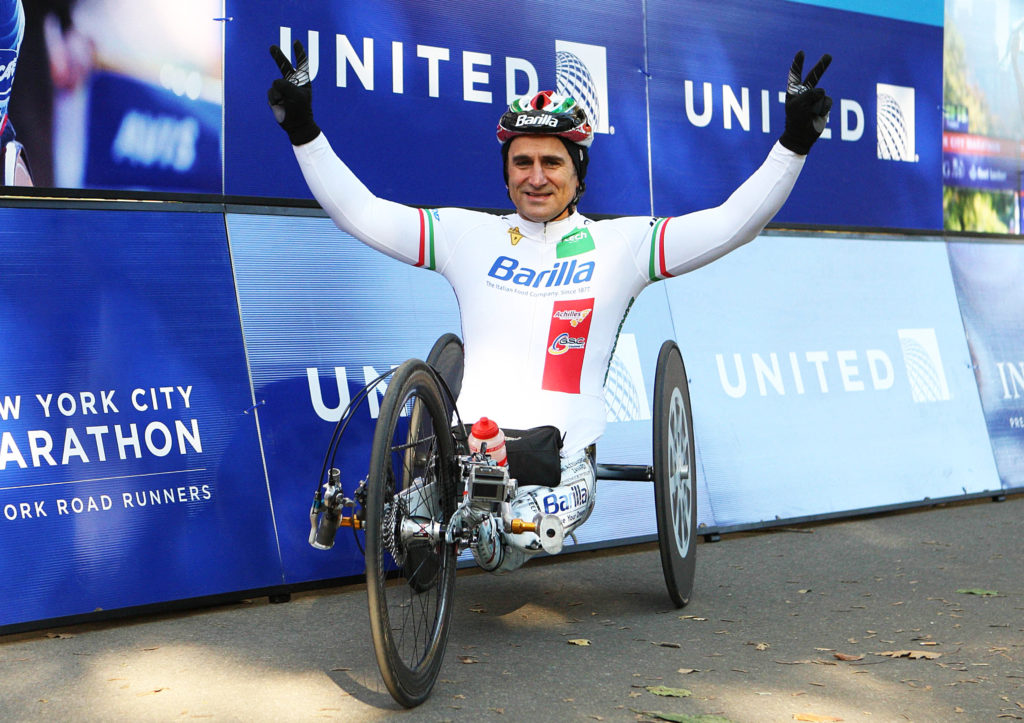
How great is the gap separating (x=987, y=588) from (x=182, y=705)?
3.31 metres

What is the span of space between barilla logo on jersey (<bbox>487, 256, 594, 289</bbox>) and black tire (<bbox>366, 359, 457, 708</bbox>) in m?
0.86

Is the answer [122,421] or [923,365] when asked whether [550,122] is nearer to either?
[122,421]

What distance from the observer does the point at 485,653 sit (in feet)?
12.6

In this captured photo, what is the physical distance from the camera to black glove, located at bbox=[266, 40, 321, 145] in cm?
379

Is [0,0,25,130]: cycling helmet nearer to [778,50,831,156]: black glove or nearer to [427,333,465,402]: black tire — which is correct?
[427,333,465,402]: black tire

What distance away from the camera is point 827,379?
267 inches

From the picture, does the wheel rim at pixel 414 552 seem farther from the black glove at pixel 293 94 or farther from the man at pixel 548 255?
the black glove at pixel 293 94

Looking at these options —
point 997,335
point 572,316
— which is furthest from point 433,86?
point 997,335

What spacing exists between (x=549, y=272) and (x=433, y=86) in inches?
76.5

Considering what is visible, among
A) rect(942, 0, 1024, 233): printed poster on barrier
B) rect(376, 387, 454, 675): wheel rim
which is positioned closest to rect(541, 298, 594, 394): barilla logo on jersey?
rect(376, 387, 454, 675): wheel rim

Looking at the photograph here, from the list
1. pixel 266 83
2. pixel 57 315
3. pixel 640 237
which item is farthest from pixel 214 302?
pixel 640 237

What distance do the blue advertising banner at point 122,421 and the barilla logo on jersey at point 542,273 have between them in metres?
1.30

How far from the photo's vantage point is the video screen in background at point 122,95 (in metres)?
4.72

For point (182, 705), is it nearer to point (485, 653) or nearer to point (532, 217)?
point (485, 653)
